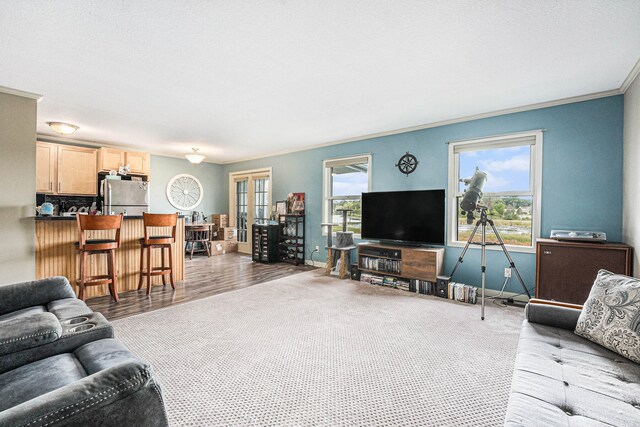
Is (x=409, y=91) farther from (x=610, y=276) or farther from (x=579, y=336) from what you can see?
(x=579, y=336)

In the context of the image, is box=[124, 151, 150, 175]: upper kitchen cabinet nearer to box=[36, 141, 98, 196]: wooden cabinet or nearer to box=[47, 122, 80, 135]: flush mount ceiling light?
box=[36, 141, 98, 196]: wooden cabinet

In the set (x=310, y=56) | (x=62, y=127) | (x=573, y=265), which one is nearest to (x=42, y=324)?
(x=310, y=56)

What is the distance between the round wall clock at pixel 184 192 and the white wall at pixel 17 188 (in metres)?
3.66

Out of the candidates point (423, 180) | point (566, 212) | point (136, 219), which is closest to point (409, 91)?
point (423, 180)

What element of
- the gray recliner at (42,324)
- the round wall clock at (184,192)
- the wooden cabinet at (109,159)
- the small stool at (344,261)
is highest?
the wooden cabinet at (109,159)

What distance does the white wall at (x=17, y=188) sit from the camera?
316cm

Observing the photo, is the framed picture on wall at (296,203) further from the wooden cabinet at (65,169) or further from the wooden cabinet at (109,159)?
the wooden cabinet at (65,169)

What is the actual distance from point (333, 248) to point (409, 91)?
2.64 metres

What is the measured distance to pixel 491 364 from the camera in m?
2.09

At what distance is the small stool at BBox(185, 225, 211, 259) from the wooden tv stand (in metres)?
4.16

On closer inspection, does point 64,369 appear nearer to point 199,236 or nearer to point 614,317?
point 614,317

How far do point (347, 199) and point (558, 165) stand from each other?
10.2 ft

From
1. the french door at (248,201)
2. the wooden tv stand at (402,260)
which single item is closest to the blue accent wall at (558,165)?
the wooden tv stand at (402,260)

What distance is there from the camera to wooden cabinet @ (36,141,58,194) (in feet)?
16.4
